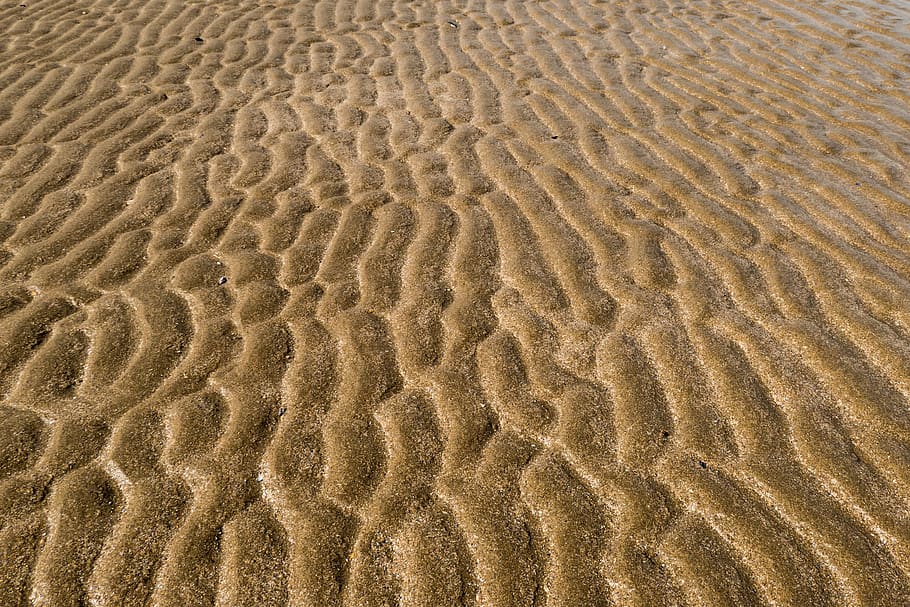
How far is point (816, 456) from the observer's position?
210 centimetres

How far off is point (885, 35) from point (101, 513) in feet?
24.4

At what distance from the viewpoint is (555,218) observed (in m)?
3.32

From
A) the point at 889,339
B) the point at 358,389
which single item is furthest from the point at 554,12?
the point at 358,389

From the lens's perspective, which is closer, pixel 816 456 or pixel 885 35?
pixel 816 456

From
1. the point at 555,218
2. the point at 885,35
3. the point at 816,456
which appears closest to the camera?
the point at 816,456

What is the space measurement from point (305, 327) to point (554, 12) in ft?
17.9

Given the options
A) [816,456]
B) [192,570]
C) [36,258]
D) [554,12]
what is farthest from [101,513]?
[554,12]

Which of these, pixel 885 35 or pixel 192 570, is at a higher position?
pixel 192 570

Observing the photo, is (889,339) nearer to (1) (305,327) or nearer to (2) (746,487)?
(2) (746,487)

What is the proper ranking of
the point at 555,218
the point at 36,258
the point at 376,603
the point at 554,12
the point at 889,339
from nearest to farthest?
1. the point at 376,603
2. the point at 889,339
3. the point at 36,258
4. the point at 555,218
5. the point at 554,12

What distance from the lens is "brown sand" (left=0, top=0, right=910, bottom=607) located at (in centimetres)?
181

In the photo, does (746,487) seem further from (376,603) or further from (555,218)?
(555,218)

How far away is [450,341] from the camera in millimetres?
2543

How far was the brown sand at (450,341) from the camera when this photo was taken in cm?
181
